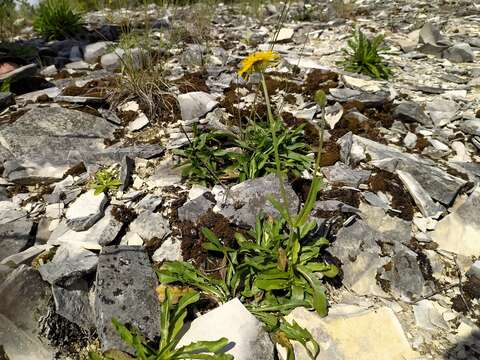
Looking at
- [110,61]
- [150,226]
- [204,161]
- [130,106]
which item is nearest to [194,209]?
[150,226]

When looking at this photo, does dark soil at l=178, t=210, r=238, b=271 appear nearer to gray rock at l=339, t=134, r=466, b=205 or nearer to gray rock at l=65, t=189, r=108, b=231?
gray rock at l=65, t=189, r=108, b=231

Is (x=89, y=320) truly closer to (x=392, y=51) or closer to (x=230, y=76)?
(x=230, y=76)

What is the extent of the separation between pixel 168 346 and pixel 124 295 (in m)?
0.49

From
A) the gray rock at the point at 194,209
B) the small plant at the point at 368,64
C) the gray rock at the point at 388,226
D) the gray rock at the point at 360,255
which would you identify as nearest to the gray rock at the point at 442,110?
the small plant at the point at 368,64

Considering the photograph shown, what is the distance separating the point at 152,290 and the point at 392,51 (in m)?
6.61

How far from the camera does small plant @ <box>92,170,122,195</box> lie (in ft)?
11.4

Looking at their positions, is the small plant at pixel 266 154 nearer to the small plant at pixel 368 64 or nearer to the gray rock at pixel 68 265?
the gray rock at pixel 68 265

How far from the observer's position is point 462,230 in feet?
9.87

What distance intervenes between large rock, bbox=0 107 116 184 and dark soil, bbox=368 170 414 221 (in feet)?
9.74

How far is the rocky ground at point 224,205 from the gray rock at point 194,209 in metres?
0.01

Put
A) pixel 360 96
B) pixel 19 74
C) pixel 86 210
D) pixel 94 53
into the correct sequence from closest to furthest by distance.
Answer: pixel 86 210 → pixel 360 96 → pixel 19 74 → pixel 94 53

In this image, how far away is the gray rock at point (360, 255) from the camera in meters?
2.76

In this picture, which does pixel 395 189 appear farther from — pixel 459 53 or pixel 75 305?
pixel 459 53

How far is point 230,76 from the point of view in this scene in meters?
5.84
